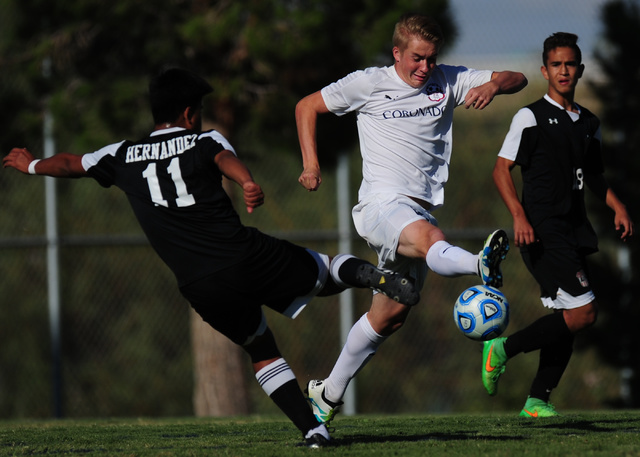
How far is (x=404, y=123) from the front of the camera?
208 inches

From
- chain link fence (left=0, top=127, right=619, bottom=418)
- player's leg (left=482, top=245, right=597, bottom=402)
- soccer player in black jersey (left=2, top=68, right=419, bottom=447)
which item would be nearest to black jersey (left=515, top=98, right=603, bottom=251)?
player's leg (left=482, top=245, right=597, bottom=402)

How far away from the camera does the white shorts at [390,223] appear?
494cm

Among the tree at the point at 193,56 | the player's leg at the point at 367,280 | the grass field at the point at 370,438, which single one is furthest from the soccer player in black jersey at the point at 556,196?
the tree at the point at 193,56

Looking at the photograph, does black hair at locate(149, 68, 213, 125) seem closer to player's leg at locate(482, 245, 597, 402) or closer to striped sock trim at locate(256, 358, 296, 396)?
striped sock trim at locate(256, 358, 296, 396)

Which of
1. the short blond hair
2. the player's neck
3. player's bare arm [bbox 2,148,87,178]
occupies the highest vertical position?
the short blond hair

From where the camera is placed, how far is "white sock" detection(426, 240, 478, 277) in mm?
4402

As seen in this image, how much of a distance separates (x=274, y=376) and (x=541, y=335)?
2071 mm

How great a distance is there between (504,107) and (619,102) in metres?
4.39

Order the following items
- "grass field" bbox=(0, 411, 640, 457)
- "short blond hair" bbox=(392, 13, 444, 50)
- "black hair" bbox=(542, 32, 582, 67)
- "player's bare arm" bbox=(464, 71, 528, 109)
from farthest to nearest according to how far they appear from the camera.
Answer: "black hair" bbox=(542, 32, 582, 67), "short blond hair" bbox=(392, 13, 444, 50), "player's bare arm" bbox=(464, 71, 528, 109), "grass field" bbox=(0, 411, 640, 457)

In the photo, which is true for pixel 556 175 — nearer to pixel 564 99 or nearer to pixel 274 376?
pixel 564 99

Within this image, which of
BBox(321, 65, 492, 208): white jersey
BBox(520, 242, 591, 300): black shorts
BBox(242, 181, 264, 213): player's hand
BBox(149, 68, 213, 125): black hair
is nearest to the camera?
BBox(242, 181, 264, 213): player's hand

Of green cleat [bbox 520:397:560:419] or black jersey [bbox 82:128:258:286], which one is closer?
black jersey [bbox 82:128:258:286]

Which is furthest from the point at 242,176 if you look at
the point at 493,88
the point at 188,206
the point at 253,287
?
the point at 493,88

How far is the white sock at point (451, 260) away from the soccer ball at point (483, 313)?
256mm
